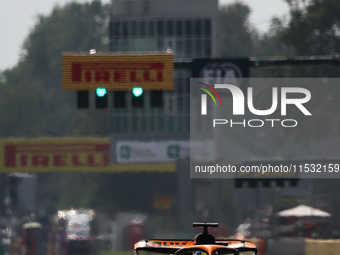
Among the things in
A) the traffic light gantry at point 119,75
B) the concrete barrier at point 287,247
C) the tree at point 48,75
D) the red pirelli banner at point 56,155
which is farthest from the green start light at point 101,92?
the tree at point 48,75

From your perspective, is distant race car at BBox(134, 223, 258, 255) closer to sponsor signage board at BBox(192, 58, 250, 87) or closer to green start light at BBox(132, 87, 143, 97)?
green start light at BBox(132, 87, 143, 97)

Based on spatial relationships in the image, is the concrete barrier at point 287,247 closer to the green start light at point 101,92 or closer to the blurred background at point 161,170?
the green start light at point 101,92

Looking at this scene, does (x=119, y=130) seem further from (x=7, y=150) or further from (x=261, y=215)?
(x=261, y=215)

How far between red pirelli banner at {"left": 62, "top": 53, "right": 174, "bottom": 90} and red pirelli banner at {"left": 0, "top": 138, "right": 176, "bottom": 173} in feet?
87.2

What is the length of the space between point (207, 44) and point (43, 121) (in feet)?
76.4

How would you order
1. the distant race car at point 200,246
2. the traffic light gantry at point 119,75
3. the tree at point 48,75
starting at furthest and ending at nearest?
1. the tree at point 48,75
2. the traffic light gantry at point 119,75
3. the distant race car at point 200,246

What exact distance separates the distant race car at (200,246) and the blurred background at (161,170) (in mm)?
24111

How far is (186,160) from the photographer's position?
149ft

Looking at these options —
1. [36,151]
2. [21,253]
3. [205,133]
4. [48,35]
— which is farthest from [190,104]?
[48,35]

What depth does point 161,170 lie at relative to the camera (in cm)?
4312

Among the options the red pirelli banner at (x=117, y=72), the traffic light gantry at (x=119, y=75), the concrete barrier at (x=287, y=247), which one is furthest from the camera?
the concrete barrier at (x=287, y=247)

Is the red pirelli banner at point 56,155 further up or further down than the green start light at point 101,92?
further down

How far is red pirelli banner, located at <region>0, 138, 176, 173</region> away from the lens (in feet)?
147

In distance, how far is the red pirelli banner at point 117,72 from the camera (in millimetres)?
16922
